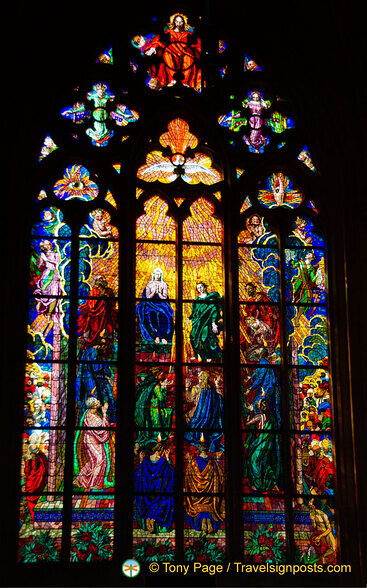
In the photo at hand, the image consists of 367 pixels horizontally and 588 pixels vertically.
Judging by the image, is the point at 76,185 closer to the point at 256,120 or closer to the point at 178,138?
the point at 178,138

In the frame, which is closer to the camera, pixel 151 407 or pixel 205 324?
pixel 151 407

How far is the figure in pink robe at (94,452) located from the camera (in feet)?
34.8

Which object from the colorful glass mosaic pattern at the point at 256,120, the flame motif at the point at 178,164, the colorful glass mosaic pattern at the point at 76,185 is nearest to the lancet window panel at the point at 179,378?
the flame motif at the point at 178,164

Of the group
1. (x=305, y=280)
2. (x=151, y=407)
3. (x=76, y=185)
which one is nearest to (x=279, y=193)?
(x=305, y=280)

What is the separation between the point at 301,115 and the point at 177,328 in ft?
8.99

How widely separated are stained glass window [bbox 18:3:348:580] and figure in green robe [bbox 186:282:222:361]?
0.04 feet

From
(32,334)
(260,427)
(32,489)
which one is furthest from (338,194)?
(32,489)

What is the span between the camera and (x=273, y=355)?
11227 millimetres

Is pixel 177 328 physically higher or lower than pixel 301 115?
lower

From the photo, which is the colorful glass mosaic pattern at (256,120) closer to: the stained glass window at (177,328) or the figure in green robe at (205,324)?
the stained glass window at (177,328)

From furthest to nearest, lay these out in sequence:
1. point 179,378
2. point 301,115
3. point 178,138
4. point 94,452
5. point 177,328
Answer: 1. point 301,115
2. point 178,138
3. point 177,328
4. point 179,378
5. point 94,452

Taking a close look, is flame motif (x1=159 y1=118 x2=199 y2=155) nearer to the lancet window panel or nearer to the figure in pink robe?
the lancet window panel

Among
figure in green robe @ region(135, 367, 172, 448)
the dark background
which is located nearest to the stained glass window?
figure in green robe @ region(135, 367, 172, 448)

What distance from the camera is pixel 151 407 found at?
1090 centimetres
